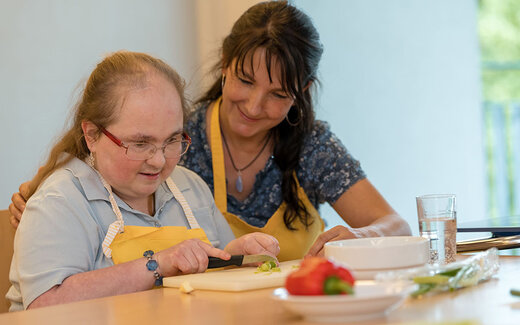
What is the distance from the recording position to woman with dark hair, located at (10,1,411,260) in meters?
1.97

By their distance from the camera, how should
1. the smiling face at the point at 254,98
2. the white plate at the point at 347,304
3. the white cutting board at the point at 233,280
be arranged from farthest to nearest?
the smiling face at the point at 254,98, the white cutting board at the point at 233,280, the white plate at the point at 347,304

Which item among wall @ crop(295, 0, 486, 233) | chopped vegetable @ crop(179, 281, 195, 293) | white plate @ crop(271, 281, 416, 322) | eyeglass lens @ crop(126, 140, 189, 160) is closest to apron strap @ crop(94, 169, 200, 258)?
eyeglass lens @ crop(126, 140, 189, 160)

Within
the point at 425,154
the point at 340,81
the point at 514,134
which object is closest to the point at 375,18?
the point at 340,81

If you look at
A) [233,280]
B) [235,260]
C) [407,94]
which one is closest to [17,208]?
[235,260]

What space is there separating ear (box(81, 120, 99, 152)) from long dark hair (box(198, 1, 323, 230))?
1.81ft

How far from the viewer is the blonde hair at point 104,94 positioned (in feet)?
5.04

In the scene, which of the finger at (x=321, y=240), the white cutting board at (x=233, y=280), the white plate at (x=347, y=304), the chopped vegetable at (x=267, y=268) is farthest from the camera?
the finger at (x=321, y=240)

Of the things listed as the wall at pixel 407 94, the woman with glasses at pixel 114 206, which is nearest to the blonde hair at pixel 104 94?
the woman with glasses at pixel 114 206

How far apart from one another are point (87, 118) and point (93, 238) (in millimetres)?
307

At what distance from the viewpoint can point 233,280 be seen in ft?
3.91

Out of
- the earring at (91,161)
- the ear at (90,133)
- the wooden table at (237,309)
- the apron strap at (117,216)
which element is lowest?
the wooden table at (237,309)

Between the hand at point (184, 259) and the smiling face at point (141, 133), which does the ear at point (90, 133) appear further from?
the hand at point (184, 259)

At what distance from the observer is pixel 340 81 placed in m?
3.29

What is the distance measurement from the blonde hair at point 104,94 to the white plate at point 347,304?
858 millimetres
